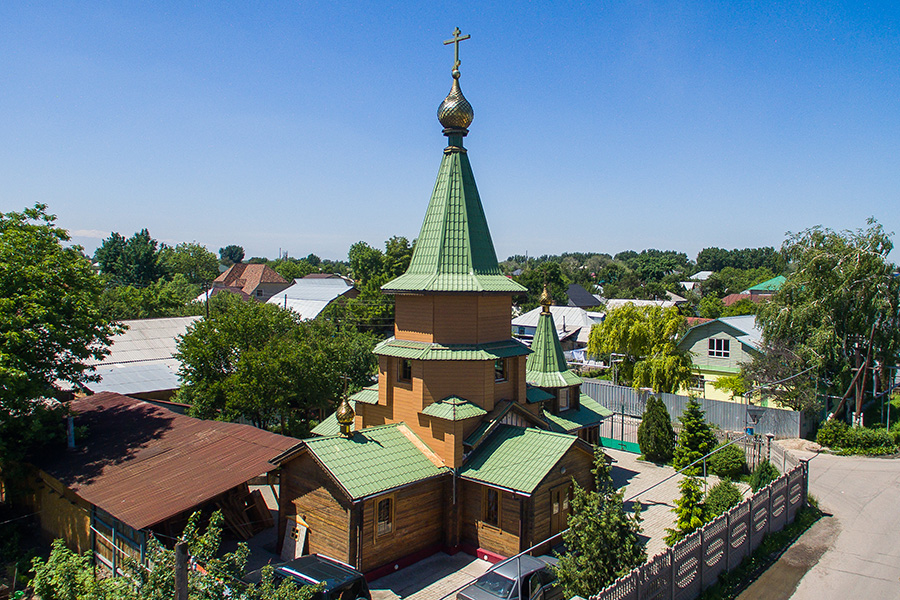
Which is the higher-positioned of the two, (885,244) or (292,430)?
(885,244)

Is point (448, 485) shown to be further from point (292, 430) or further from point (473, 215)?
point (292, 430)

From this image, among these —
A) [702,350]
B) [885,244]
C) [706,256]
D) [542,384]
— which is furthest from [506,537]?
[706,256]

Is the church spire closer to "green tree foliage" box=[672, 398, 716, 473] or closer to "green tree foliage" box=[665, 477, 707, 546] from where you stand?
"green tree foliage" box=[665, 477, 707, 546]

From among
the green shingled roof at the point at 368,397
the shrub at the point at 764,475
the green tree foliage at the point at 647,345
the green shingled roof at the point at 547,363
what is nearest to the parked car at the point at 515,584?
the green shingled roof at the point at 368,397

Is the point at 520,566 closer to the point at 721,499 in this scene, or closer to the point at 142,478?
the point at 721,499

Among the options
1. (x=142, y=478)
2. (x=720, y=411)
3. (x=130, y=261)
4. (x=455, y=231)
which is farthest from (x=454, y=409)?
(x=130, y=261)

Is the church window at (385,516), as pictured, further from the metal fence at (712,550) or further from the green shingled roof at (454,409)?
the metal fence at (712,550)
